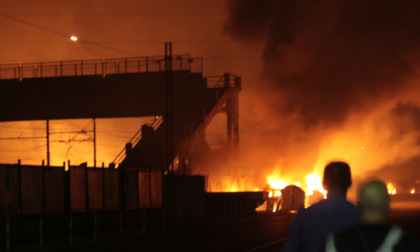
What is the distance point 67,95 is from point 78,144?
14.4 ft

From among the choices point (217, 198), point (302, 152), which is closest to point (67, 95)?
point (217, 198)

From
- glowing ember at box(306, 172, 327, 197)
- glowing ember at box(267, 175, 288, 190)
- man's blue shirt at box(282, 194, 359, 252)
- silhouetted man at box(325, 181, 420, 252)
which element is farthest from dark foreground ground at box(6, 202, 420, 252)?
glowing ember at box(306, 172, 327, 197)

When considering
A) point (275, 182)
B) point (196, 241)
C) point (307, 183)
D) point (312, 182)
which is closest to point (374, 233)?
point (196, 241)

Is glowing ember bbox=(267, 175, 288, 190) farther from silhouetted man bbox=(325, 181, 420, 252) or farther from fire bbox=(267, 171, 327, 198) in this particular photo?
silhouetted man bbox=(325, 181, 420, 252)

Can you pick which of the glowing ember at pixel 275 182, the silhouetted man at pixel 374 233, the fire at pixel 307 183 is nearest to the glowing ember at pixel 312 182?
the fire at pixel 307 183

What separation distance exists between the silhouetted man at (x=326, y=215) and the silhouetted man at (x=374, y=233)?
103 cm

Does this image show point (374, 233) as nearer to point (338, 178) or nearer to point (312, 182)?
point (338, 178)

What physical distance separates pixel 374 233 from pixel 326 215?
51.8 inches

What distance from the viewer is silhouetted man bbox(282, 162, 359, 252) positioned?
5.04 metres

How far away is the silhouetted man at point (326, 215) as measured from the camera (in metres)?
5.04

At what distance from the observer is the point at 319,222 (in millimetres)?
5070

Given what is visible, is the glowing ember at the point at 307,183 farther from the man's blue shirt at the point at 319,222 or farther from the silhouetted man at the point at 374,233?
the silhouetted man at the point at 374,233

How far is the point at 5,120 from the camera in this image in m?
55.7

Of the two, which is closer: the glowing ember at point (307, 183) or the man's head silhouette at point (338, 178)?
the man's head silhouette at point (338, 178)
